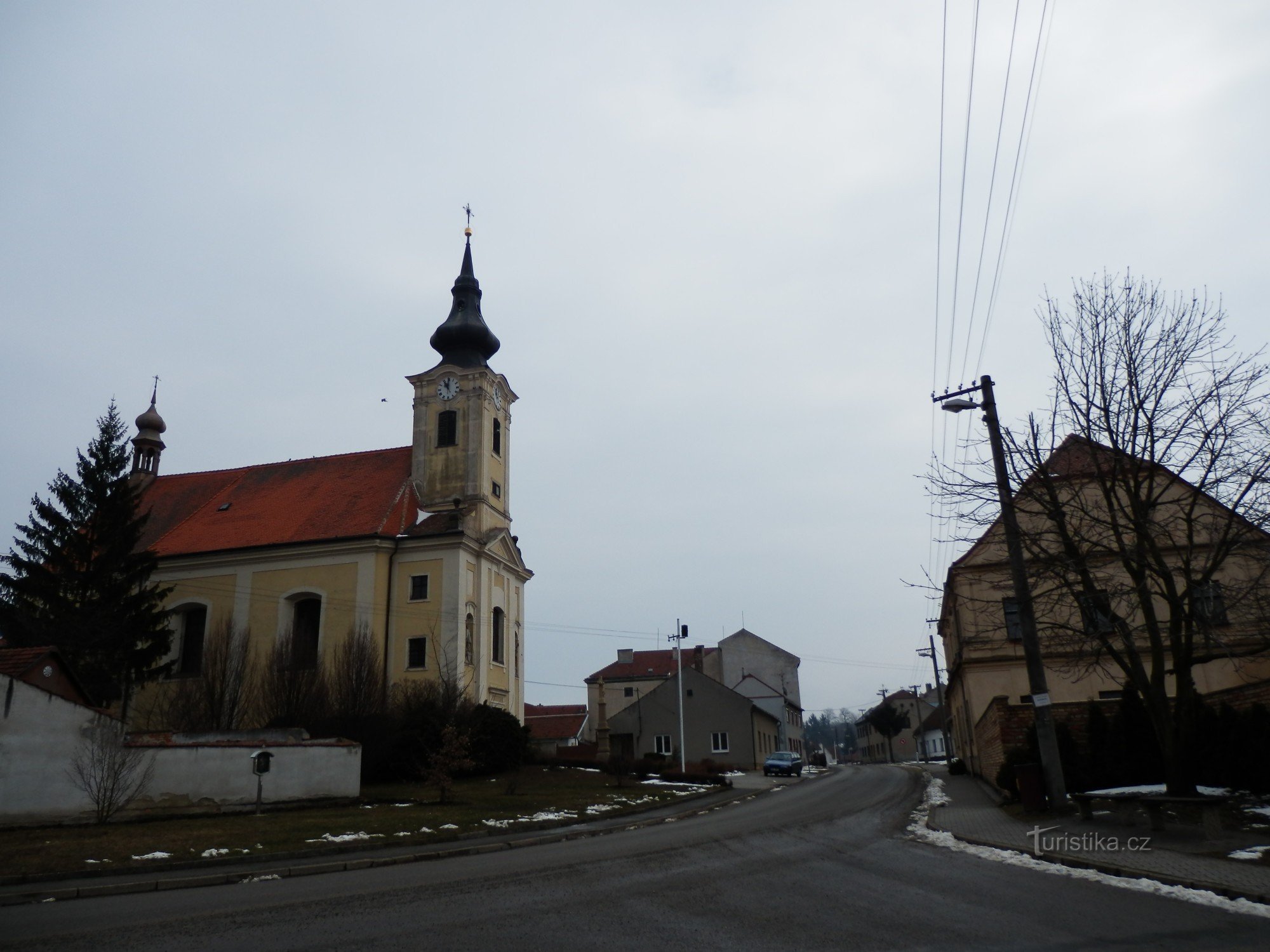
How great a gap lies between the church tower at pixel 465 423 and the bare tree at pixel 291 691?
9.77 m

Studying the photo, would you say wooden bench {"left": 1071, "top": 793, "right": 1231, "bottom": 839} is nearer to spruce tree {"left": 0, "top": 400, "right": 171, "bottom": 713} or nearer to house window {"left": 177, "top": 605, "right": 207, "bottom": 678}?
spruce tree {"left": 0, "top": 400, "right": 171, "bottom": 713}

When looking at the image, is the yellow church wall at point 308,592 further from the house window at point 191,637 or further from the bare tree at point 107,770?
the bare tree at point 107,770

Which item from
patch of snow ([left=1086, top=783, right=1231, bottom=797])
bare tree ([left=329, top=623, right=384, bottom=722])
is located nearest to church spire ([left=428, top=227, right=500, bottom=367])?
bare tree ([left=329, top=623, right=384, bottom=722])

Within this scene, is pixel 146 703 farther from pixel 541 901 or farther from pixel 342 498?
pixel 541 901

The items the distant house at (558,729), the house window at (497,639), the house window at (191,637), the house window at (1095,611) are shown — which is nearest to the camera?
the house window at (1095,611)

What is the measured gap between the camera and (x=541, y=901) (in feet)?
29.6

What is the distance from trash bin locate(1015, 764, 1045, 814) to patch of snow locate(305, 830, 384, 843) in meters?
11.4

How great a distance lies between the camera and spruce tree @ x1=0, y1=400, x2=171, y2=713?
33062 millimetres

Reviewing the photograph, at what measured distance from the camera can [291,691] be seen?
31.4 meters

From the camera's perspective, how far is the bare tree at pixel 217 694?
3055cm

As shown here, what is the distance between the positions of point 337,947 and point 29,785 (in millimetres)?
14505

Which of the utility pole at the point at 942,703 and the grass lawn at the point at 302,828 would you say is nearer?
the grass lawn at the point at 302,828

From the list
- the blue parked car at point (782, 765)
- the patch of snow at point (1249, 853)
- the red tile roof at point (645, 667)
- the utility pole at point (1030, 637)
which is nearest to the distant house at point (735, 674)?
the red tile roof at point (645, 667)

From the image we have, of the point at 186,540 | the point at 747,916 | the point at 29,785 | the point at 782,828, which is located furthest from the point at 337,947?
the point at 186,540
